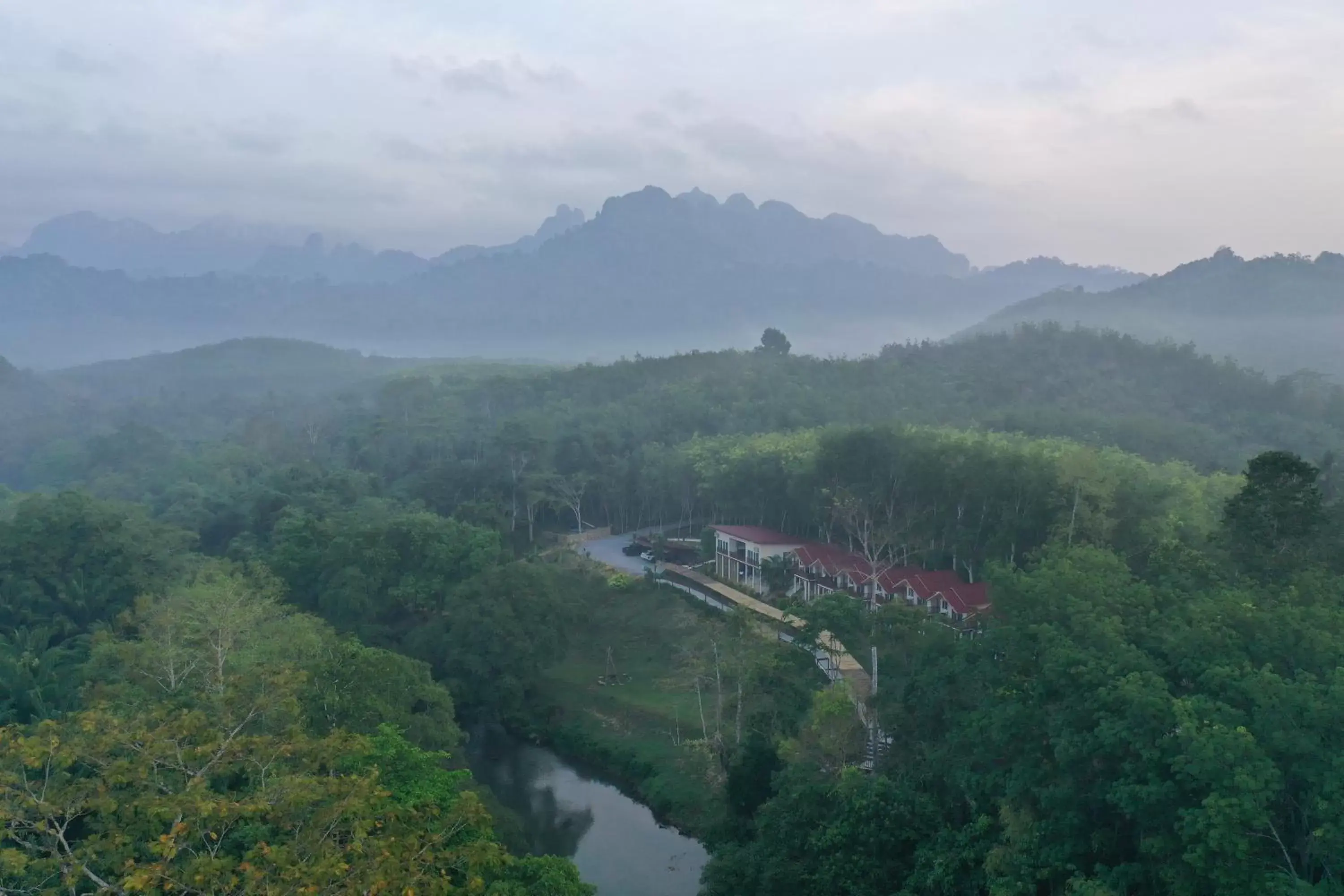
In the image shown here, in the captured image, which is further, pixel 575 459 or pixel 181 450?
pixel 181 450

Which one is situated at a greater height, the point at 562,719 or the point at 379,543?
the point at 379,543

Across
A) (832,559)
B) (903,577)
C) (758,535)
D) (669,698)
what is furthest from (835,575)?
(669,698)

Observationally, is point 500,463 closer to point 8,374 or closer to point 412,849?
point 412,849

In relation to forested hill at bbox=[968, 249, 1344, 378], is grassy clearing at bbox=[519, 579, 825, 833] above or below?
below

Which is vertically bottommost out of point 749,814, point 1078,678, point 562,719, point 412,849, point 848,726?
point 562,719

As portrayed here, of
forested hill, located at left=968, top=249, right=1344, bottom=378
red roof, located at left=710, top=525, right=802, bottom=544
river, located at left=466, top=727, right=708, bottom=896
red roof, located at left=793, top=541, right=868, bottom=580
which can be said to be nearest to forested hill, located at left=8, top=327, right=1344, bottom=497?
red roof, located at left=710, top=525, right=802, bottom=544

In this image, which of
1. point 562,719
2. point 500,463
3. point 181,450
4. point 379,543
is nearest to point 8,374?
point 181,450

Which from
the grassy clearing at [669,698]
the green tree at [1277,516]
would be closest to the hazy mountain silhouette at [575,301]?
the grassy clearing at [669,698]

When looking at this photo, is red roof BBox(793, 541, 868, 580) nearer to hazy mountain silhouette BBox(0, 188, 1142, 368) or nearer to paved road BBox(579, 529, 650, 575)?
paved road BBox(579, 529, 650, 575)
